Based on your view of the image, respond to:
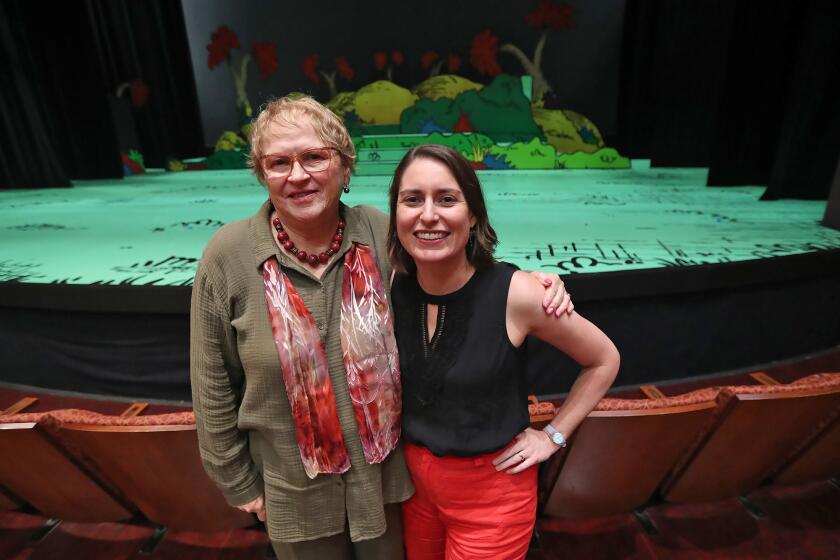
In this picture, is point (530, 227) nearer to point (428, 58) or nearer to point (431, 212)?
point (431, 212)

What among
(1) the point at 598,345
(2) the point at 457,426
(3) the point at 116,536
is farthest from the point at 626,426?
(3) the point at 116,536

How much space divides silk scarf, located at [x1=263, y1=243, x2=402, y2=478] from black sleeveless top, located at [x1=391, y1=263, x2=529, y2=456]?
4 centimetres

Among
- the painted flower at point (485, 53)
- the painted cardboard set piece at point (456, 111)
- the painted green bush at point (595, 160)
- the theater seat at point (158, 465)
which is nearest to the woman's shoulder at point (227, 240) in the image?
the theater seat at point (158, 465)

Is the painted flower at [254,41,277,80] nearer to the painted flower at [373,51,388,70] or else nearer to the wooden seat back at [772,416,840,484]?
the painted flower at [373,51,388,70]

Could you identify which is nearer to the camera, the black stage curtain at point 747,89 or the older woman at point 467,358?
the older woman at point 467,358

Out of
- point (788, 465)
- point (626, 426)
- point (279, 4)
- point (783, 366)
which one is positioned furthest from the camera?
point (279, 4)

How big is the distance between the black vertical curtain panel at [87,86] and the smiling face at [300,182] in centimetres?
672

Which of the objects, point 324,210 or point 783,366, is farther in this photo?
point 783,366

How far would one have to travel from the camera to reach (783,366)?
1.82 metres

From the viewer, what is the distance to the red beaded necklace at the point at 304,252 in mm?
761

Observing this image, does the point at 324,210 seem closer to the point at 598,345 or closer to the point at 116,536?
the point at 598,345

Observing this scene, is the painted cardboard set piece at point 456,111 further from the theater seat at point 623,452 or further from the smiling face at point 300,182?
the smiling face at point 300,182

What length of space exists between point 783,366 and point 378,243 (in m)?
1.94

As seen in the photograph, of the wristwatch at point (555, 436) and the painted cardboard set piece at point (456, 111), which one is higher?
the painted cardboard set piece at point (456, 111)
